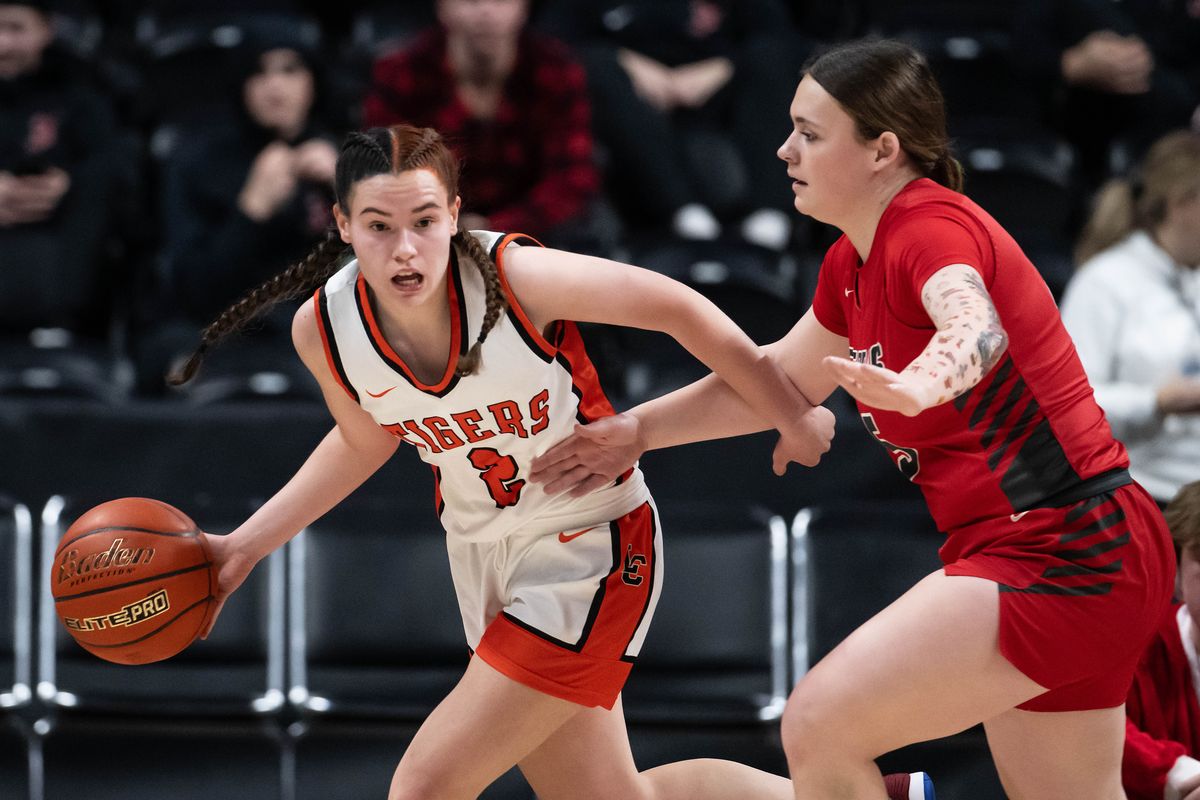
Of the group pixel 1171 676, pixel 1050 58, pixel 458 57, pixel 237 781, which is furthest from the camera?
pixel 1050 58

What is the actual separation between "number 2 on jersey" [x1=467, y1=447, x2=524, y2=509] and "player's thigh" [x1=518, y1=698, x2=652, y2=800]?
0.46 metres

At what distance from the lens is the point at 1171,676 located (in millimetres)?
3484

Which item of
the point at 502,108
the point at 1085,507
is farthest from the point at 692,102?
the point at 1085,507

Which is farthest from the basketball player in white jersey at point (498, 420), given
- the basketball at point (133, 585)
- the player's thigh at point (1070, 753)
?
the player's thigh at point (1070, 753)

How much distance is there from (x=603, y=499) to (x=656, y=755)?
4.76 ft

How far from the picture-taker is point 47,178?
5555 mm

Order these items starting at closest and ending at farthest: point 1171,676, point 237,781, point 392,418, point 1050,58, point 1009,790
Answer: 1. point 1009,790
2. point 392,418
3. point 1171,676
4. point 237,781
5. point 1050,58

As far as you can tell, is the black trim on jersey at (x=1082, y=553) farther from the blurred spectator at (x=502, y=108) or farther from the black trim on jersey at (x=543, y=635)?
the blurred spectator at (x=502, y=108)

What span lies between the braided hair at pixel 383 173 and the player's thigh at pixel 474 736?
61 centimetres

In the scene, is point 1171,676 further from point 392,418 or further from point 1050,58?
point 1050,58

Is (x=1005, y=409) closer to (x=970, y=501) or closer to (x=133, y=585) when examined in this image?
(x=970, y=501)

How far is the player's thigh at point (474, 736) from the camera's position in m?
2.91

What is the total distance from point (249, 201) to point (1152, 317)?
9.81 feet

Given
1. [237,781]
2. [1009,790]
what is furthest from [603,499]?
[237,781]
